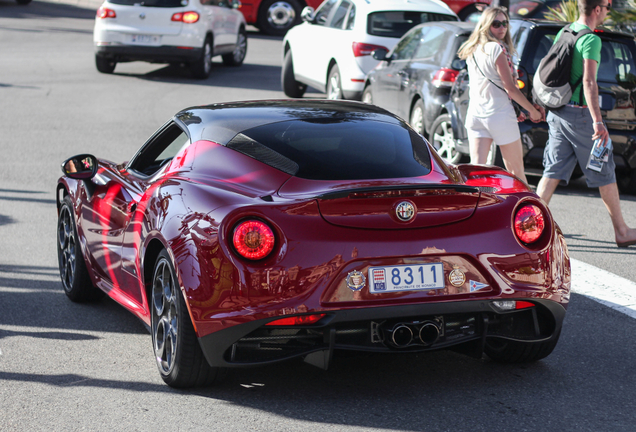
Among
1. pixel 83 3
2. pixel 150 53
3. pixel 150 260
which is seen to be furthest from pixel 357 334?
pixel 83 3

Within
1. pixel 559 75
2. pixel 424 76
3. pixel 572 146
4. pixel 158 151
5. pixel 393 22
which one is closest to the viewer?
pixel 158 151

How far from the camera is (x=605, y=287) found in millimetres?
6398

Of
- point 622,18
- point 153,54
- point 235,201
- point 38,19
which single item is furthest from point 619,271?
point 38,19

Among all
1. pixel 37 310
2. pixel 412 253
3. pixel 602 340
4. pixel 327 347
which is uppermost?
pixel 412 253

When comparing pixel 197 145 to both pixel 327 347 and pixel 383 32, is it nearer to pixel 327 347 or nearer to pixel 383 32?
pixel 327 347

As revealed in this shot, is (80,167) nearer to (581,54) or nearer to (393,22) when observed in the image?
(581,54)

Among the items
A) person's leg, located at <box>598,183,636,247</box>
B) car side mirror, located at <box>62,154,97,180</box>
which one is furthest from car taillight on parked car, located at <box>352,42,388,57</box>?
car side mirror, located at <box>62,154,97,180</box>

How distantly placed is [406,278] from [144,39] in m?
14.0

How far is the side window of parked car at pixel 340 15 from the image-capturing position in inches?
579

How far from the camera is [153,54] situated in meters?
17.2

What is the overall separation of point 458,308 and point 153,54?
13984 mm

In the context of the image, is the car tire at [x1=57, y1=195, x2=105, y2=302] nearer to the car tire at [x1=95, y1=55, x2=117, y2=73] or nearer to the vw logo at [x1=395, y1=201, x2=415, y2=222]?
the vw logo at [x1=395, y1=201, x2=415, y2=222]

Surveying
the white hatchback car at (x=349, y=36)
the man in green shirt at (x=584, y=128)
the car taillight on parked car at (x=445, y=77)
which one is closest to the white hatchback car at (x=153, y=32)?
the white hatchback car at (x=349, y=36)

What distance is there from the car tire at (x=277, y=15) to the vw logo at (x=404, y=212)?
2263 centimetres
